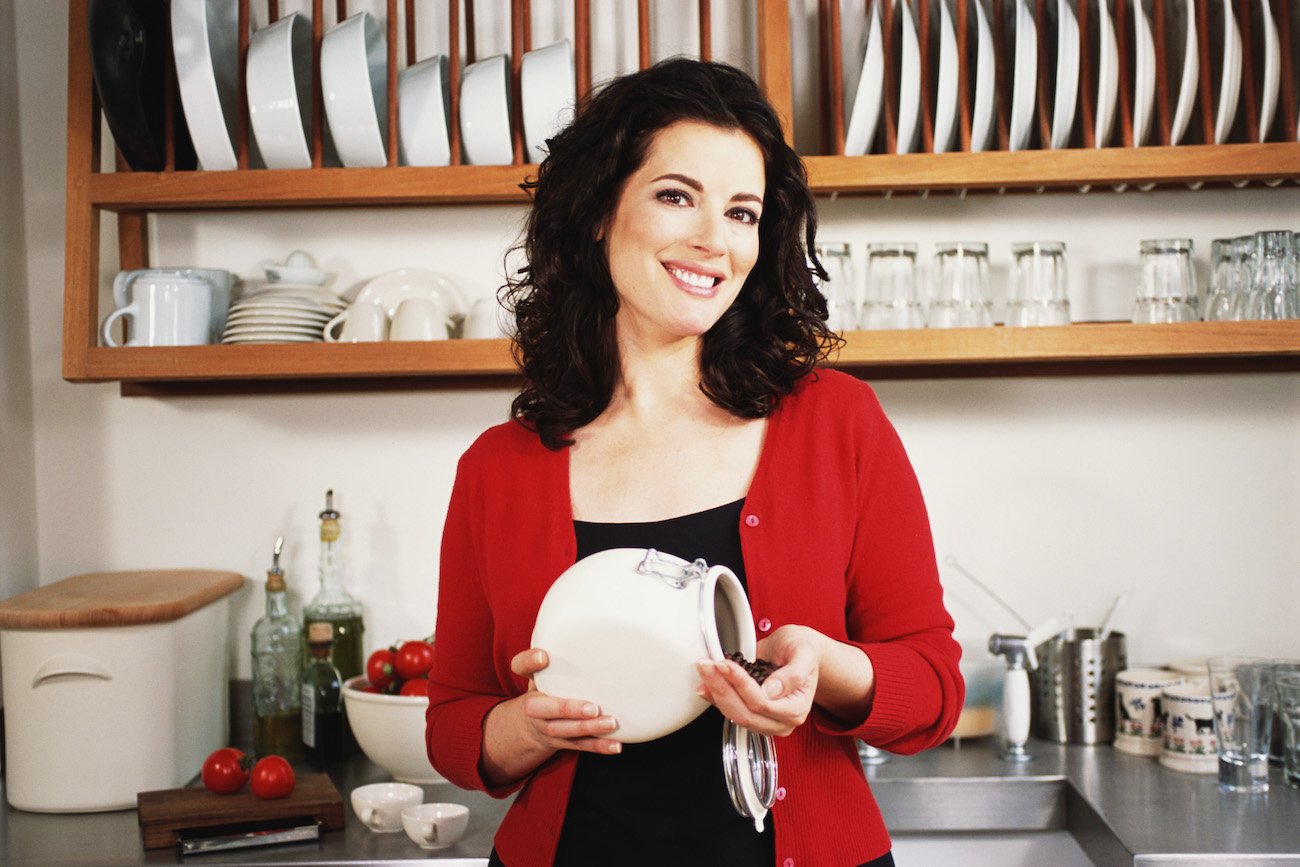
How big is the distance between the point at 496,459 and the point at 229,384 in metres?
1.07

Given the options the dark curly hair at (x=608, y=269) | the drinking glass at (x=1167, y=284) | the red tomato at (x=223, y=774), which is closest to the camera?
the dark curly hair at (x=608, y=269)

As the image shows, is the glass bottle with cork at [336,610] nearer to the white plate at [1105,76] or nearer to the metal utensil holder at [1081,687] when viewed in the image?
the metal utensil holder at [1081,687]

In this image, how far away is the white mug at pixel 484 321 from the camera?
1.88 m

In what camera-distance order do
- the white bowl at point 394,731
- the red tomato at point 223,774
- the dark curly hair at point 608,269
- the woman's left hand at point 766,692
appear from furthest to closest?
the white bowl at point 394,731, the red tomato at point 223,774, the dark curly hair at point 608,269, the woman's left hand at point 766,692

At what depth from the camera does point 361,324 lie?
1.85 meters

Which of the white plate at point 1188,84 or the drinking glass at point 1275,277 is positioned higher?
the white plate at point 1188,84

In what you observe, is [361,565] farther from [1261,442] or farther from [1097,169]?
[1261,442]

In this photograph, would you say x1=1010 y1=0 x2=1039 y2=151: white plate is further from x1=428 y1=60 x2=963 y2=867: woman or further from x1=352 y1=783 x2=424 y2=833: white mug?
x1=352 y1=783 x2=424 y2=833: white mug

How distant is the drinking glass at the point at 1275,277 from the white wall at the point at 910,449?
230 mm

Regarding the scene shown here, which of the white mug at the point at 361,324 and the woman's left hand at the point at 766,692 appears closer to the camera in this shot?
the woman's left hand at the point at 766,692

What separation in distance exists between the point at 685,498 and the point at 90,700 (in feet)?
3.49

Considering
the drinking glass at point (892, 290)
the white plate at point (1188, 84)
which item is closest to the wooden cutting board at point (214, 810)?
the drinking glass at point (892, 290)

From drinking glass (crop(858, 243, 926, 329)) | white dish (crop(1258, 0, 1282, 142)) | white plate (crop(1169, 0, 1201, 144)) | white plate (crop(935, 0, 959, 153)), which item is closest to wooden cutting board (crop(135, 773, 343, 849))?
Result: drinking glass (crop(858, 243, 926, 329))

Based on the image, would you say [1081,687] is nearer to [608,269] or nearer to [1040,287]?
[1040,287]
